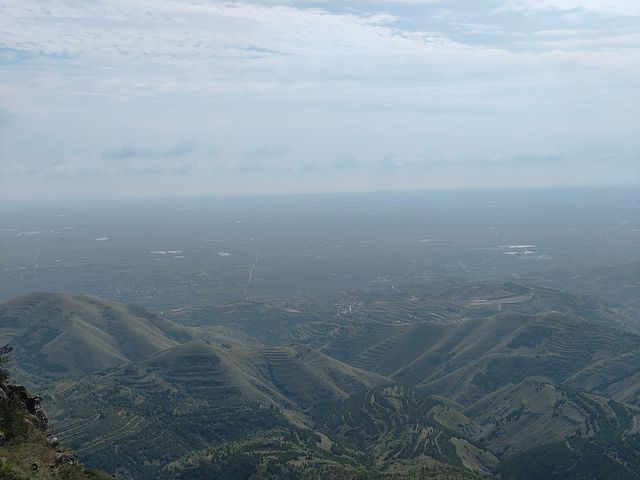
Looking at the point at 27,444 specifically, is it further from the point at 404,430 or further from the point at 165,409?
the point at 165,409

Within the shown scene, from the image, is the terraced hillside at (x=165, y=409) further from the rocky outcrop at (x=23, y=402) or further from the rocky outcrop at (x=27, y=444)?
the rocky outcrop at (x=27, y=444)

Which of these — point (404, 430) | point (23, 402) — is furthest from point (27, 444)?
point (404, 430)

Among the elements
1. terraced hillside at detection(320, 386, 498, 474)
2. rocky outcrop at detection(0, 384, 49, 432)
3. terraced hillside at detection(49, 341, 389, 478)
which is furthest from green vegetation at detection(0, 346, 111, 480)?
terraced hillside at detection(320, 386, 498, 474)

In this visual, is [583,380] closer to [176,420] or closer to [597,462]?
[597,462]

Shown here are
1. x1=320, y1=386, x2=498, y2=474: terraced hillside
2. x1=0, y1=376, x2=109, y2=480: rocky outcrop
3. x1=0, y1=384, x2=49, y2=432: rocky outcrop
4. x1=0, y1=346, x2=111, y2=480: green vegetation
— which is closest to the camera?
x1=0, y1=346, x2=111, y2=480: green vegetation

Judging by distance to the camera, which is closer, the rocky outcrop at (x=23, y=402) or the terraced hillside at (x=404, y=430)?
the rocky outcrop at (x=23, y=402)

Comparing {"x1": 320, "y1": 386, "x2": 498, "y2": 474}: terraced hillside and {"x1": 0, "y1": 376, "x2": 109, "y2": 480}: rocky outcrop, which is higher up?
{"x1": 0, "y1": 376, "x2": 109, "y2": 480}: rocky outcrop

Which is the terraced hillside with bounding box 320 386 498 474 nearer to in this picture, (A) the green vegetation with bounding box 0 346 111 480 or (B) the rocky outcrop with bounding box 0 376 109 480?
(A) the green vegetation with bounding box 0 346 111 480

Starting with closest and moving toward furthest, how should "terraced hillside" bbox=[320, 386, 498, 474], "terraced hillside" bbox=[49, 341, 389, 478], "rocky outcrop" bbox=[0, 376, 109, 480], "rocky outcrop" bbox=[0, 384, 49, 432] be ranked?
"rocky outcrop" bbox=[0, 376, 109, 480] < "rocky outcrop" bbox=[0, 384, 49, 432] < "terraced hillside" bbox=[320, 386, 498, 474] < "terraced hillside" bbox=[49, 341, 389, 478]

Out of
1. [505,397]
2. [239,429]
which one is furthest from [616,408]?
[239,429]

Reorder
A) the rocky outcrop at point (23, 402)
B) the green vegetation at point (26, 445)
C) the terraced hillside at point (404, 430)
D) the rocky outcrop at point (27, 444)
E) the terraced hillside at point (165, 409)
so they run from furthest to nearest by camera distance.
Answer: the terraced hillside at point (165, 409), the terraced hillside at point (404, 430), the rocky outcrop at point (23, 402), the rocky outcrop at point (27, 444), the green vegetation at point (26, 445)

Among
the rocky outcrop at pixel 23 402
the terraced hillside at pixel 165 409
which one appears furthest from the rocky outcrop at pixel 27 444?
the terraced hillside at pixel 165 409
